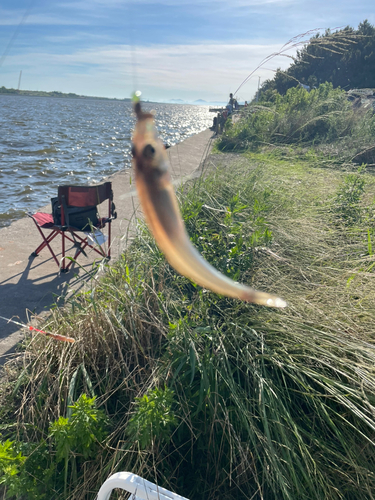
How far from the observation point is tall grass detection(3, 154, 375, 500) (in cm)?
177

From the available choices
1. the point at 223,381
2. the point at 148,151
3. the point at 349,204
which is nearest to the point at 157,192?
the point at 148,151

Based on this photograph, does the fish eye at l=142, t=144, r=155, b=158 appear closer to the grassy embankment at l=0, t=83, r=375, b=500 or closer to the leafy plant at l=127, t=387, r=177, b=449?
the grassy embankment at l=0, t=83, r=375, b=500

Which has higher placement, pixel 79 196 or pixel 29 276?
pixel 79 196

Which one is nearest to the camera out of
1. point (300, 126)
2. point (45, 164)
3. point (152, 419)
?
point (152, 419)

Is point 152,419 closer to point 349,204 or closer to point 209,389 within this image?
point 209,389

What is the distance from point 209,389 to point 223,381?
0.15 metres

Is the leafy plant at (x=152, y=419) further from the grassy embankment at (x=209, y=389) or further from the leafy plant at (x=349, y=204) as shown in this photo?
the leafy plant at (x=349, y=204)

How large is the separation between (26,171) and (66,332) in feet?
39.8

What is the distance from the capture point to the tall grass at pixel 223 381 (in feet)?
5.81

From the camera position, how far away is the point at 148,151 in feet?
1.42

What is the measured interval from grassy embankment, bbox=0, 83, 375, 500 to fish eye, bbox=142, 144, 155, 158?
1.40m

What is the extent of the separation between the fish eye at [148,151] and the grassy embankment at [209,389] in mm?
1400

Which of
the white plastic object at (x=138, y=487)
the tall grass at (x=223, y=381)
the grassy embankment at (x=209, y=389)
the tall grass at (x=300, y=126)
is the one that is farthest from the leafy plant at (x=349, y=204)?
A: the white plastic object at (x=138, y=487)

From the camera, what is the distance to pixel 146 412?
1.72m
